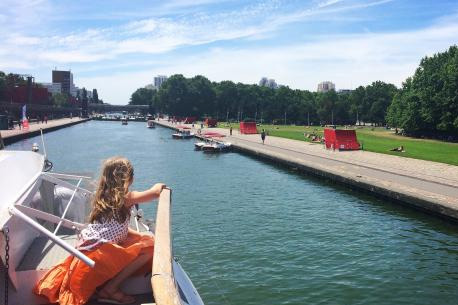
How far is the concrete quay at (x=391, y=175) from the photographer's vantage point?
934 inches

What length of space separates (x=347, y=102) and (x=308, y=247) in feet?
498

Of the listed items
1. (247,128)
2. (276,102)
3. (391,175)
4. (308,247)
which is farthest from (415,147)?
(276,102)

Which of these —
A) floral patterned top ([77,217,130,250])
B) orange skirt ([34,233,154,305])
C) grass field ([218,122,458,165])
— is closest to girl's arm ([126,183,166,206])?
floral patterned top ([77,217,130,250])

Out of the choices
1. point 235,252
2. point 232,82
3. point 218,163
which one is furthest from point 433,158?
point 232,82

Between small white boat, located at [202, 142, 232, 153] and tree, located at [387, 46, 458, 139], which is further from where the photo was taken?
tree, located at [387, 46, 458, 139]

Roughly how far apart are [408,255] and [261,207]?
377 inches

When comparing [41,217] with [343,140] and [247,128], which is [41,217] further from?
[247,128]

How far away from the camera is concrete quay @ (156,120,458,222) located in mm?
23711

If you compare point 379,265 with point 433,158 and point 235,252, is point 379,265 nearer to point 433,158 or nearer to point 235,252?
point 235,252

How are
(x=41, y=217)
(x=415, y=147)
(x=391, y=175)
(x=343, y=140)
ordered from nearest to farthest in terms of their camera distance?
(x=41, y=217)
(x=391, y=175)
(x=343, y=140)
(x=415, y=147)

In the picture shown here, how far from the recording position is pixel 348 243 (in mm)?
19031

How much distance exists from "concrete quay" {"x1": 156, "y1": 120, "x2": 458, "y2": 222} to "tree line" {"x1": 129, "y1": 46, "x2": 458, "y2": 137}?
112ft

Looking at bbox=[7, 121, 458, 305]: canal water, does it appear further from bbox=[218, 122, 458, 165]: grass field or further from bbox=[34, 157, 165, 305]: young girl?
bbox=[218, 122, 458, 165]: grass field

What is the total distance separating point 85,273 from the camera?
5465 mm
